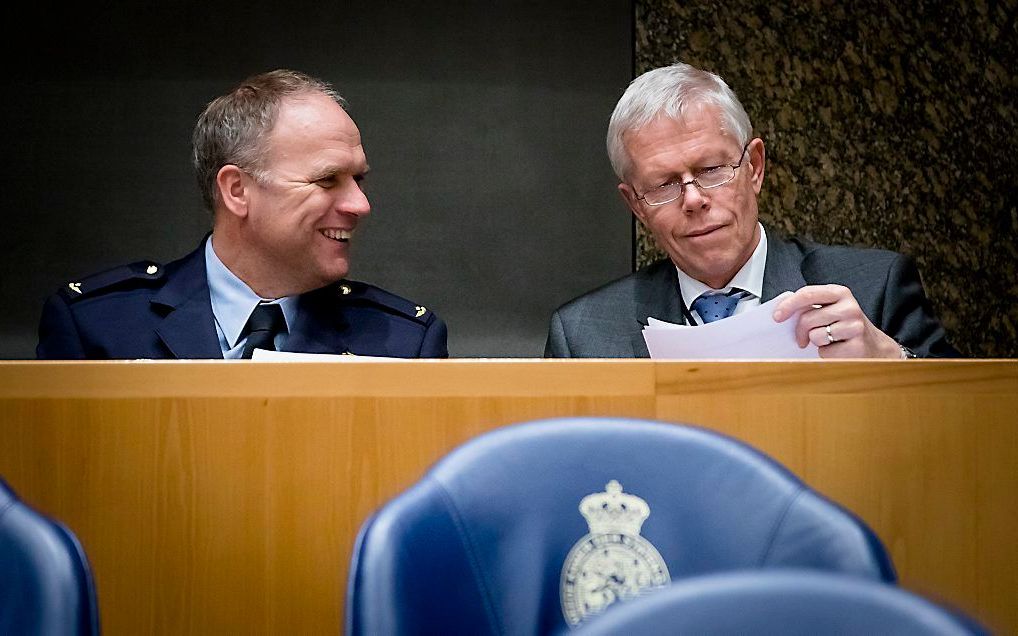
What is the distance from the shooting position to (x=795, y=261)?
2.09 meters

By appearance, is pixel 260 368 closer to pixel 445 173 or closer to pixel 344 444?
pixel 344 444

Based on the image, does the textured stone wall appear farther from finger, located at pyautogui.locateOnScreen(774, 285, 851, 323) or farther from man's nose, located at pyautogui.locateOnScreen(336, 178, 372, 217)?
finger, located at pyautogui.locateOnScreen(774, 285, 851, 323)

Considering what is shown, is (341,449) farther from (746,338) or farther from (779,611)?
(779,611)

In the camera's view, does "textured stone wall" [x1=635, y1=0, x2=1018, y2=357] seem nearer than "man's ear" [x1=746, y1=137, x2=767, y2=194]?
No

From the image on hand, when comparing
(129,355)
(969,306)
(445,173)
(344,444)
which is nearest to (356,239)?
(445,173)

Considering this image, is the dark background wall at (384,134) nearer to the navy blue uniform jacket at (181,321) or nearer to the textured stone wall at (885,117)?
the textured stone wall at (885,117)

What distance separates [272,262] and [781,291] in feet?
3.00

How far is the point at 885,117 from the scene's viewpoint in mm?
2994

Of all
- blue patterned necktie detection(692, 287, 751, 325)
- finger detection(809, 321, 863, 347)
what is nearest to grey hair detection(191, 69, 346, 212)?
blue patterned necktie detection(692, 287, 751, 325)

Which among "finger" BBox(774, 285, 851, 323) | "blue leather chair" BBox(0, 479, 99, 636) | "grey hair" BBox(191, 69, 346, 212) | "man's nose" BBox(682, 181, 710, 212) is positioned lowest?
"blue leather chair" BBox(0, 479, 99, 636)

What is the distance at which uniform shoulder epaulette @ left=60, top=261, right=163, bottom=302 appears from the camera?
1.99m

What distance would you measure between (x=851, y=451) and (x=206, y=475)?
0.70 meters

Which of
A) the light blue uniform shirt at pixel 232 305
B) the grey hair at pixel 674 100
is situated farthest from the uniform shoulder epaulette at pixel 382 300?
the grey hair at pixel 674 100

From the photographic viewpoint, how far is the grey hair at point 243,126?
83.9 inches
